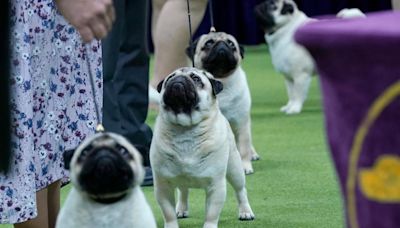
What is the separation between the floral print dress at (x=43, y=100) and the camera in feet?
10.5

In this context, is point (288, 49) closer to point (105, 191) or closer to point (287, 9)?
point (287, 9)

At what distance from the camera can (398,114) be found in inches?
68.5

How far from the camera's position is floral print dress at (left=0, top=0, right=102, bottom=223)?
3.19 m

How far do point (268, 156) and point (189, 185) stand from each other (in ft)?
6.51

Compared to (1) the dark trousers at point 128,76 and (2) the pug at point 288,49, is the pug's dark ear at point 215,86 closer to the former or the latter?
(1) the dark trousers at point 128,76

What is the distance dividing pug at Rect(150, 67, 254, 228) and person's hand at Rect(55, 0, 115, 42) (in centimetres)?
175

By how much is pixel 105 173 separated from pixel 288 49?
5.26 m

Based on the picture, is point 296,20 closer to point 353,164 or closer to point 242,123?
Result: point 242,123

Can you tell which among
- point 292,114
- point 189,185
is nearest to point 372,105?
point 189,185

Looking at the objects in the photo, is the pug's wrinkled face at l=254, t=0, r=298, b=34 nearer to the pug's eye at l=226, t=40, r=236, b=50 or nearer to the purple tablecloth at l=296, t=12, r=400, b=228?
the pug's eye at l=226, t=40, r=236, b=50

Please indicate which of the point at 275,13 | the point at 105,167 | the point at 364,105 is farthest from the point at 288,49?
the point at 364,105

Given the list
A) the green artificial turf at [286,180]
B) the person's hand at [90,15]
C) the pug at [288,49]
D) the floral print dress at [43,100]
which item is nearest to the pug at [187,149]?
the green artificial turf at [286,180]

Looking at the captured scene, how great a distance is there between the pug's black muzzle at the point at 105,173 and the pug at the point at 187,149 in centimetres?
124

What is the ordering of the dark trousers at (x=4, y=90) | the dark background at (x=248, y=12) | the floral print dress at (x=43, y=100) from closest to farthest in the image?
the dark trousers at (x=4, y=90)
the floral print dress at (x=43, y=100)
the dark background at (x=248, y=12)
